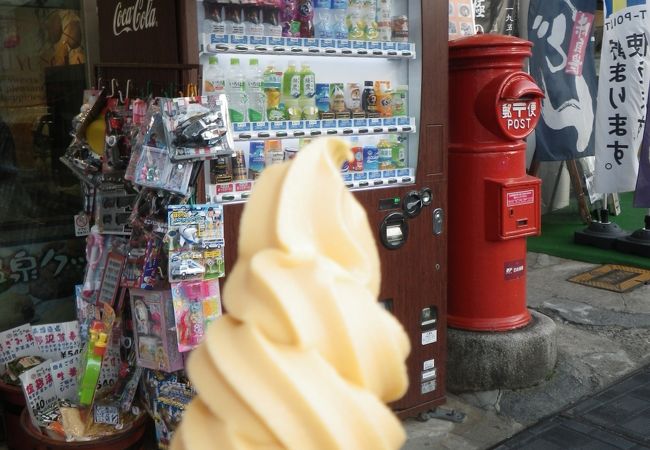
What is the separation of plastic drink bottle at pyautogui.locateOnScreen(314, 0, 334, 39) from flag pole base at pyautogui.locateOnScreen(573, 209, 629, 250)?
16.9 ft

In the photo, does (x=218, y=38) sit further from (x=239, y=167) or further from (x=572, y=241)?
(x=572, y=241)

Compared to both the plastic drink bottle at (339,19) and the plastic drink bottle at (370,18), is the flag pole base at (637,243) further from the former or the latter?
the plastic drink bottle at (339,19)

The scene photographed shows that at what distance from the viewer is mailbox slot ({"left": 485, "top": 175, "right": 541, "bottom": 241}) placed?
4.28m

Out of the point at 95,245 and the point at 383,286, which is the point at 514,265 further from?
the point at 95,245

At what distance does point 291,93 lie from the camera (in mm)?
3654

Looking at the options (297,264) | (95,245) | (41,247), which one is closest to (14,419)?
(95,245)

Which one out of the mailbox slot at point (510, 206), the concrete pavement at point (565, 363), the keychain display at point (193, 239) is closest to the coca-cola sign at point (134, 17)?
the keychain display at point (193, 239)

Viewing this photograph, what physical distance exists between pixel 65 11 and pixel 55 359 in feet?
7.64

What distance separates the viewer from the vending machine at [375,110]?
3439mm

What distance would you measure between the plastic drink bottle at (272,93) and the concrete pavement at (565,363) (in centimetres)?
198

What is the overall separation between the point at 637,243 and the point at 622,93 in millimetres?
1766

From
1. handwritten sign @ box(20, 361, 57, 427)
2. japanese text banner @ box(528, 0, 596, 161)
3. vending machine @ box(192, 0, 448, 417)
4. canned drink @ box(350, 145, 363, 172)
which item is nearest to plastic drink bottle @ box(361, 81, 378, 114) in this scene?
vending machine @ box(192, 0, 448, 417)

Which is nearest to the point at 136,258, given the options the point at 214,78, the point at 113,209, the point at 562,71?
the point at 113,209

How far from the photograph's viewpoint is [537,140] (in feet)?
24.2
